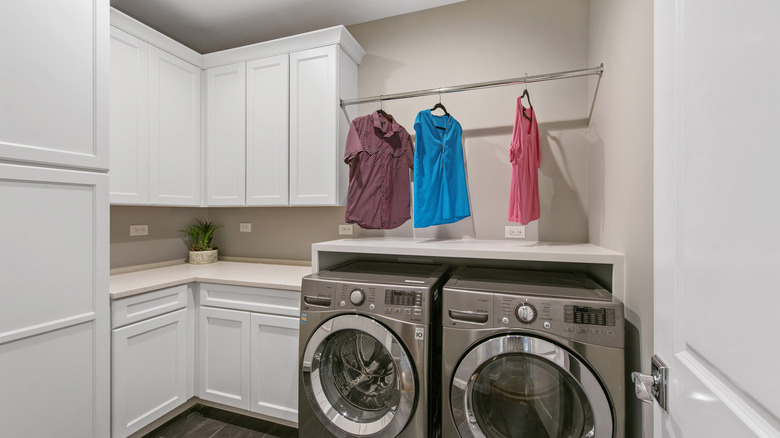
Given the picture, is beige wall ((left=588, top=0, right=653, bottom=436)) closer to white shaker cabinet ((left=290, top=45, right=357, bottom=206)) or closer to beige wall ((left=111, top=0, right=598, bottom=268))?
beige wall ((left=111, top=0, right=598, bottom=268))

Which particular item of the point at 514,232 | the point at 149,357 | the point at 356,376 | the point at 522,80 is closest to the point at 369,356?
the point at 356,376

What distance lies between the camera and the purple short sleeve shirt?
2014 millimetres

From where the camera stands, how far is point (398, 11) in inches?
89.4

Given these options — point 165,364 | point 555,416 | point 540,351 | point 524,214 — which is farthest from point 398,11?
point 165,364

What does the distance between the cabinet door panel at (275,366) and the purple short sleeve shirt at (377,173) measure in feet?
2.57

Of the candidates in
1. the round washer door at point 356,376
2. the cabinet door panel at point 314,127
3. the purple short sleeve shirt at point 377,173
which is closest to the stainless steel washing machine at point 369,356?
the round washer door at point 356,376

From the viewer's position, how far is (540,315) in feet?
3.89

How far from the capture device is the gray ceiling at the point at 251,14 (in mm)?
2180

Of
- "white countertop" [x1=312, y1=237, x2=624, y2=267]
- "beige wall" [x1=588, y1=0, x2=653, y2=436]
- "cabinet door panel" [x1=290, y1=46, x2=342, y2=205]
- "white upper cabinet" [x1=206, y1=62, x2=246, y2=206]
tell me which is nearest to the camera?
"beige wall" [x1=588, y1=0, x2=653, y2=436]

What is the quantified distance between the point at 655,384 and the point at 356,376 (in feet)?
4.11

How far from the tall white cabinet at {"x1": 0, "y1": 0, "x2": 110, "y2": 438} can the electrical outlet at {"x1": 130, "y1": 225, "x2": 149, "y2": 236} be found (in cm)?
89

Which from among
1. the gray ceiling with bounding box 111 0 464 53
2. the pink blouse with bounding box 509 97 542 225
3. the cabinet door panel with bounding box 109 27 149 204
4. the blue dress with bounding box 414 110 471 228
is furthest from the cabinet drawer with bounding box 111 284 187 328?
the pink blouse with bounding box 509 97 542 225

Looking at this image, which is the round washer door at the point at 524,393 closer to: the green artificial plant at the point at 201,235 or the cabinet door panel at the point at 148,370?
the cabinet door panel at the point at 148,370

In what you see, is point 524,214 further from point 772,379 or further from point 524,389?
point 772,379
